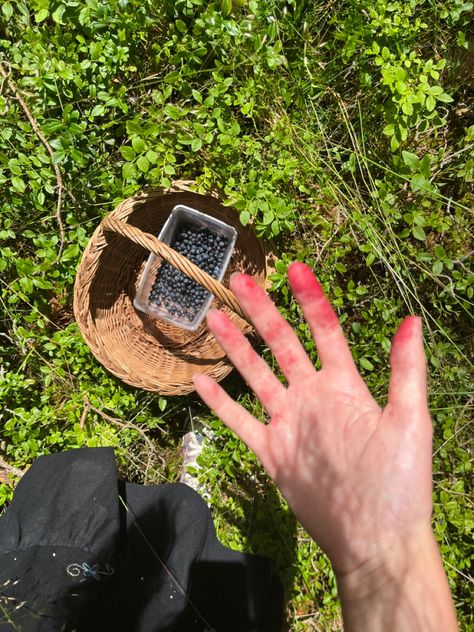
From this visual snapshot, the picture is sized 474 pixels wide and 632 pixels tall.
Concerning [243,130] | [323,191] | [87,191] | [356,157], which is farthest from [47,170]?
[356,157]

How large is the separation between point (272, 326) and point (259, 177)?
785mm

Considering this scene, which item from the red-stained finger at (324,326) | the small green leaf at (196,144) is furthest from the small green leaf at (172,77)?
the red-stained finger at (324,326)

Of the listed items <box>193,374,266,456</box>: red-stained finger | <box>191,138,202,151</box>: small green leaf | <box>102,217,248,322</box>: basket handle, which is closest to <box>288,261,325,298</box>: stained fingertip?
<box>102,217,248,322</box>: basket handle

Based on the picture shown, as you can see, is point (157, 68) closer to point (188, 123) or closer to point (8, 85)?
point (188, 123)

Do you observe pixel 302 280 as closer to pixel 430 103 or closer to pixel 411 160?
pixel 411 160

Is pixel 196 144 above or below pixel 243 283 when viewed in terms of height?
above

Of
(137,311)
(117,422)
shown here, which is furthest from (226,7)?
(117,422)

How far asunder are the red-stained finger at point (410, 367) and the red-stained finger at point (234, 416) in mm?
459

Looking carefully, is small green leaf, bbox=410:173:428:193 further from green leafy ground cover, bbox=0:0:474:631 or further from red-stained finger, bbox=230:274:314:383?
red-stained finger, bbox=230:274:314:383

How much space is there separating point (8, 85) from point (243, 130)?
0.97m

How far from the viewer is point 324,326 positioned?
1469 mm

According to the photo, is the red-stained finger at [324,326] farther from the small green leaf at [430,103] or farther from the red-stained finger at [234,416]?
the small green leaf at [430,103]

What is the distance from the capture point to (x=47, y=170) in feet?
6.81

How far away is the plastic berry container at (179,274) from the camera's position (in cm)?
238
